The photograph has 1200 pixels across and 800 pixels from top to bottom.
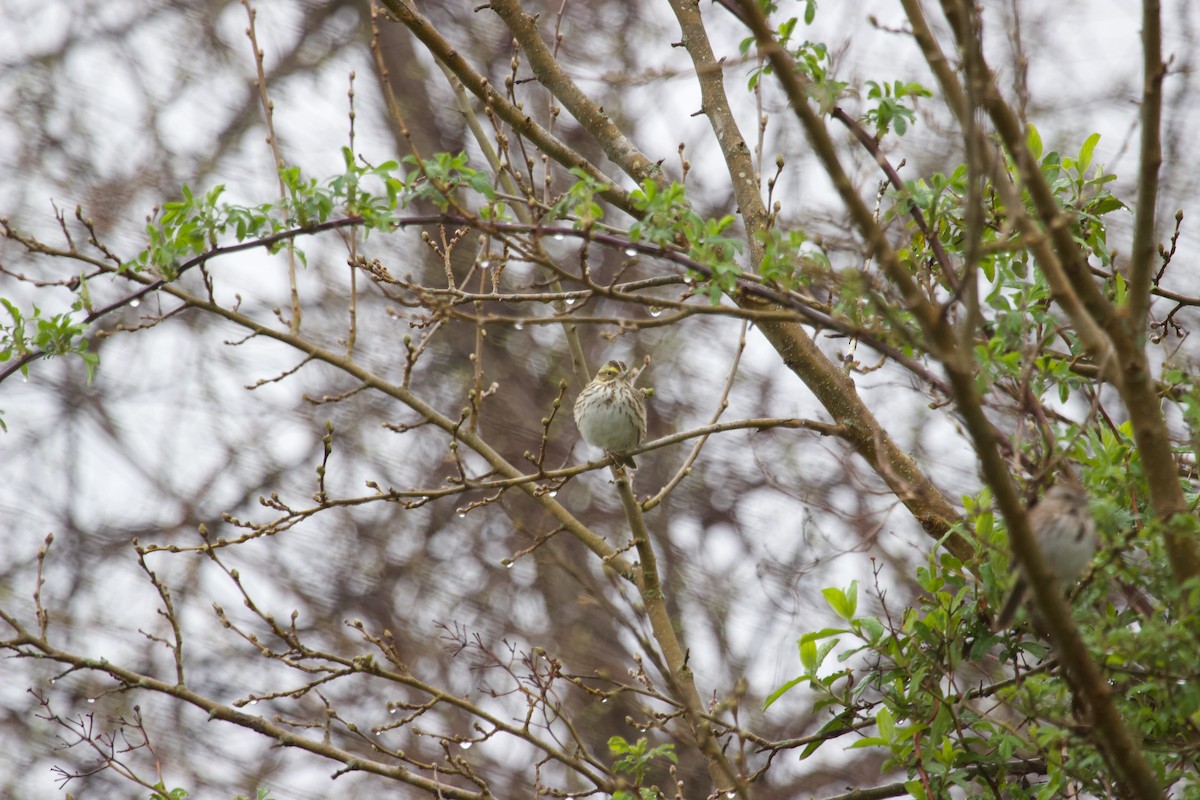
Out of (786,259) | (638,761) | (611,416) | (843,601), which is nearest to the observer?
(786,259)

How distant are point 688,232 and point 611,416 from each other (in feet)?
9.86

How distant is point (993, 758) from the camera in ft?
10.4

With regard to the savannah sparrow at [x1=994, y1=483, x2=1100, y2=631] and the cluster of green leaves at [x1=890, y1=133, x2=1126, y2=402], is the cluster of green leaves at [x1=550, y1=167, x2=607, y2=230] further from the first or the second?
the savannah sparrow at [x1=994, y1=483, x2=1100, y2=631]

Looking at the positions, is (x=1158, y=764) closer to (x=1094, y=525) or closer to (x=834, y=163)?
(x=1094, y=525)

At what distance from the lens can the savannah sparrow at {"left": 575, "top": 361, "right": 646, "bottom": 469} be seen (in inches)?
235

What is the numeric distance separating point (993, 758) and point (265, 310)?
7.09 meters

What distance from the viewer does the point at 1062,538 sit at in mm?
2867

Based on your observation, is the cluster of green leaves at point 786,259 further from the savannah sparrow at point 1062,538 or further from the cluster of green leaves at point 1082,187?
the cluster of green leaves at point 1082,187

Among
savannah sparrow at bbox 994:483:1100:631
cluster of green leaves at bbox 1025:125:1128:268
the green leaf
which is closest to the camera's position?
savannah sparrow at bbox 994:483:1100:631

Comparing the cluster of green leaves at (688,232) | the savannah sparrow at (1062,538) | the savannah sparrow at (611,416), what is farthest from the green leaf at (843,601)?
the savannah sparrow at (611,416)

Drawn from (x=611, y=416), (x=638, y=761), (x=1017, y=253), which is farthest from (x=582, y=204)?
(x=611, y=416)

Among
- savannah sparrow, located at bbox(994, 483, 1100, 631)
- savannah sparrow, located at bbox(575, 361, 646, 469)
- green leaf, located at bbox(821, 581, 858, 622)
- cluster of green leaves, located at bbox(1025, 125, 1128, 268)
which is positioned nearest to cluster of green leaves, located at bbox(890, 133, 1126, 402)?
cluster of green leaves, located at bbox(1025, 125, 1128, 268)

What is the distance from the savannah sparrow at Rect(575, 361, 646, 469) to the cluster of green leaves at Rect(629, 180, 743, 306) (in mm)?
2869

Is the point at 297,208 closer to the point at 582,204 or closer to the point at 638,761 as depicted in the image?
the point at 582,204
